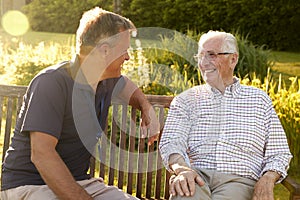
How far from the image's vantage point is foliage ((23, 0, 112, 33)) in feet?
61.5

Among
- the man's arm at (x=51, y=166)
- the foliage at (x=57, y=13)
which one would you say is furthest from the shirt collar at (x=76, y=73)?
the foliage at (x=57, y=13)

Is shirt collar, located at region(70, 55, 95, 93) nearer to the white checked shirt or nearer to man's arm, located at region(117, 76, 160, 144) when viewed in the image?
man's arm, located at region(117, 76, 160, 144)

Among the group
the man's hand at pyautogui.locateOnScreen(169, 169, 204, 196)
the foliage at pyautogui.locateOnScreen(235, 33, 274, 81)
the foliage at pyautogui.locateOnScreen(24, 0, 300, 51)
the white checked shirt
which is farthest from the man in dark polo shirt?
the foliage at pyautogui.locateOnScreen(24, 0, 300, 51)

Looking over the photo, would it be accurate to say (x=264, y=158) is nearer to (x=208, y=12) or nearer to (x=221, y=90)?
(x=221, y=90)

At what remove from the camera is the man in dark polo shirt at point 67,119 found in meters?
2.84

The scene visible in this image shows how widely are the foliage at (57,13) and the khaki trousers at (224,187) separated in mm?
14954

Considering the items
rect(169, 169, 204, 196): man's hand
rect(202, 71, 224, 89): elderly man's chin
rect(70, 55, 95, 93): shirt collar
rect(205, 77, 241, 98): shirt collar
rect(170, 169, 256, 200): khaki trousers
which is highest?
rect(70, 55, 95, 93): shirt collar

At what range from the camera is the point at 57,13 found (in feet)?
65.2

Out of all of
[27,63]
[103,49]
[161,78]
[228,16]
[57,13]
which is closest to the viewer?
[103,49]

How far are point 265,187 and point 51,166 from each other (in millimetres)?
1136

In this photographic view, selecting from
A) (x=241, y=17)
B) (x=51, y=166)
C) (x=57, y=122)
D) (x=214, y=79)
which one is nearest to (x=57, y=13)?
(x=241, y=17)

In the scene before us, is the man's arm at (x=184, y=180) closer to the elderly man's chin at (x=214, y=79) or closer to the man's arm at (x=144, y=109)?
the man's arm at (x=144, y=109)

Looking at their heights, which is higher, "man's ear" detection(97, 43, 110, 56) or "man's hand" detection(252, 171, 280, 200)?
"man's ear" detection(97, 43, 110, 56)

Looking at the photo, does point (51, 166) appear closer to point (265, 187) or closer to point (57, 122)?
point (57, 122)
